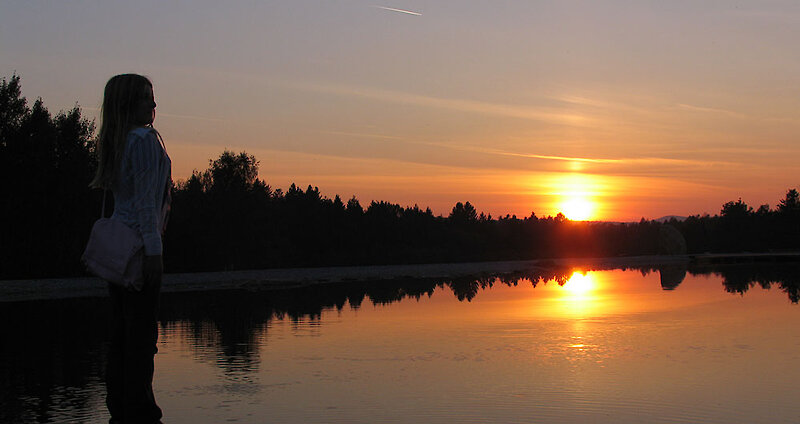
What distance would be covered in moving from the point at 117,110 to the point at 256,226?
59.0 m

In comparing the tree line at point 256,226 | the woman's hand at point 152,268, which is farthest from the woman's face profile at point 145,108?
the tree line at point 256,226

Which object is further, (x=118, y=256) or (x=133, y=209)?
(x=133, y=209)

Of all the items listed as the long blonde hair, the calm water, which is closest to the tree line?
the calm water

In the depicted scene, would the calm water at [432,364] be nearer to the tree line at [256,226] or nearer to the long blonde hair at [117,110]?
the long blonde hair at [117,110]

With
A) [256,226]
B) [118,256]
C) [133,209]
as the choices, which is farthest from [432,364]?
[256,226]

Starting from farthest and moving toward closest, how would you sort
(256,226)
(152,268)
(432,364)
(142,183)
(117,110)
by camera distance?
(256,226)
(432,364)
(117,110)
(142,183)
(152,268)

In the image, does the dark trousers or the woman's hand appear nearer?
the woman's hand

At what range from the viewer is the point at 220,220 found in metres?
59.9

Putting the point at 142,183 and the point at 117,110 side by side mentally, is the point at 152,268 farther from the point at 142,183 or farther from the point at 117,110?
the point at 117,110

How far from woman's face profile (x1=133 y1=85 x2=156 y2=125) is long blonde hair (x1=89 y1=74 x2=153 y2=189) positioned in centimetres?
1

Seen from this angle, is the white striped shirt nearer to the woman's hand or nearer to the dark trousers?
the woman's hand

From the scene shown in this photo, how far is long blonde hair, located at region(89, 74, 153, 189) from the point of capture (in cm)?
467

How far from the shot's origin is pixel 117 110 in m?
4.73

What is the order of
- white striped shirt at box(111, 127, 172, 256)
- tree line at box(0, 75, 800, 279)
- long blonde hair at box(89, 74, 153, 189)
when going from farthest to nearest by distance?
tree line at box(0, 75, 800, 279) → long blonde hair at box(89, 74, 153, 189) → white striped shirt at box(111, 127, 172, 256)
